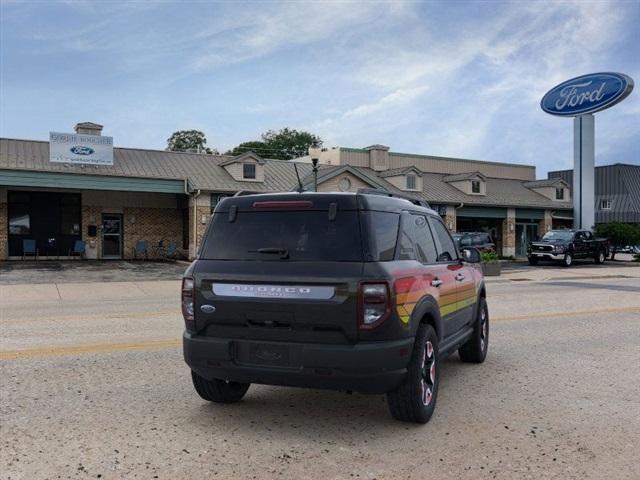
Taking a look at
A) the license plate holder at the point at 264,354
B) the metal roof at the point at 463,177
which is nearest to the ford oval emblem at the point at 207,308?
the license plate holder at the point at 264,354

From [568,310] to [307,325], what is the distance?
937 centimetres

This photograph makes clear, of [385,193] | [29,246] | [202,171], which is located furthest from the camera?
[202,171]

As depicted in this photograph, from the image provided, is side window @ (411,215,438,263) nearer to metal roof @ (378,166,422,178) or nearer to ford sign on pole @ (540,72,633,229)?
metal roof @ (378,166,422,178)

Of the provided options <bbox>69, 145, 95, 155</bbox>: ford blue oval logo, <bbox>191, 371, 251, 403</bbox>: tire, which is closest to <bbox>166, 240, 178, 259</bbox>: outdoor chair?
<bbox>69, 145, 95, 155</bbox>: ford blue oval logo

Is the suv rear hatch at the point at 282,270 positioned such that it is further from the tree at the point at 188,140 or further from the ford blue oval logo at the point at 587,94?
the tree at the point at 188,140

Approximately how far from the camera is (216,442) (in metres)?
4.42

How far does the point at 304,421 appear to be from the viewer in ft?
A: 16.3

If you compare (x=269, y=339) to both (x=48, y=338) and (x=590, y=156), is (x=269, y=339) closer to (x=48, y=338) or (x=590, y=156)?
(x=48, y=338)

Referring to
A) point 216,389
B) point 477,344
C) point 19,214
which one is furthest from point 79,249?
point 216,389

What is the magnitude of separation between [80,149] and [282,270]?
84.6 feet

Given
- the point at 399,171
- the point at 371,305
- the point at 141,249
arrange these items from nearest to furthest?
1. the point at 371,305
2. the point at 141,249
3. the point at 399,171

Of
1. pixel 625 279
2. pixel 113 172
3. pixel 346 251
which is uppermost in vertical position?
pixel 113 172

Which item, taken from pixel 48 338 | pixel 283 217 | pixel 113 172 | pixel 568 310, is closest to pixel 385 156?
pixel 113 172

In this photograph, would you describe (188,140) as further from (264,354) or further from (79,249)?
(264,354)
